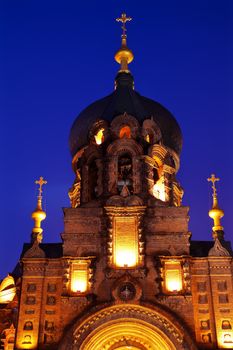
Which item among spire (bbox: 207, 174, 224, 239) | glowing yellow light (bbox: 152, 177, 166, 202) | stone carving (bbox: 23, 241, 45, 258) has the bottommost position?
stone carving (bbox: 23, 241, 45, 258)

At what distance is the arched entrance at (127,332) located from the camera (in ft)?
70.8

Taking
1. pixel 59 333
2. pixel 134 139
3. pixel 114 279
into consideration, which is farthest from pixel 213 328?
pixel 134 139

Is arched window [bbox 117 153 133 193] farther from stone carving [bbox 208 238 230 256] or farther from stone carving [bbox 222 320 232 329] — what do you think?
stone carving [bbox 222 320 232 329]

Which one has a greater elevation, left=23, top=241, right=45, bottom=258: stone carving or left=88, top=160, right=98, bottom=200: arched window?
left=88, top=160, right=98, bottom=200: arched window

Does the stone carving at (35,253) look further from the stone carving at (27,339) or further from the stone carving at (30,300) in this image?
the stone carving at (27,339)

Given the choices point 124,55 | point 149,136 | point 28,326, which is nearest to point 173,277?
point 28,326

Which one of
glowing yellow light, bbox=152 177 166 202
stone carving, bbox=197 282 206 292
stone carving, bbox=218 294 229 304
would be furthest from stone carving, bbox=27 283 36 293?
glowing yellow light, bbox=152 177 166 202

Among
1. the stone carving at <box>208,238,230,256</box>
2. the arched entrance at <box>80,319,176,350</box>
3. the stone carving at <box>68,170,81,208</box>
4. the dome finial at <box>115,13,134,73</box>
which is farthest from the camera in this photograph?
the dome finial at <box>115,13,134,73</box>

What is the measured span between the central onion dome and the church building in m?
2.00

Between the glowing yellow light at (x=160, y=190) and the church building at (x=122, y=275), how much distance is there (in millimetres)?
1034

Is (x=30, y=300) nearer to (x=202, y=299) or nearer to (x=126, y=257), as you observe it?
(x=126, y=257)

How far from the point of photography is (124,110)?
28203 mm

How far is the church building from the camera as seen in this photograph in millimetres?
21969

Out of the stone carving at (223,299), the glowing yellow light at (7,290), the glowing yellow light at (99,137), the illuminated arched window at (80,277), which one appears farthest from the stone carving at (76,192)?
the stone carving at (223,299)
